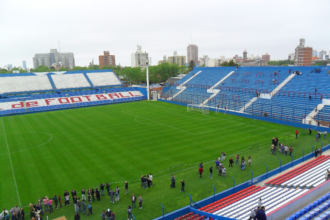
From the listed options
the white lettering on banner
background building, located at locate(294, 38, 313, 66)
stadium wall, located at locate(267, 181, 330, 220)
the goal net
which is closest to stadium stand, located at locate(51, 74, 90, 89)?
the white lettering on banner

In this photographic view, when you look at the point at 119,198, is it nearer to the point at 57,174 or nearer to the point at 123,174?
the point at 123,174

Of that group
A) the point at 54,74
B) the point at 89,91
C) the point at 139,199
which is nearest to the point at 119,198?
the point at 139,199

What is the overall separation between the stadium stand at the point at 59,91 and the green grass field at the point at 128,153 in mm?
13464

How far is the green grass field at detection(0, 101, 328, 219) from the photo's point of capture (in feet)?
62.2

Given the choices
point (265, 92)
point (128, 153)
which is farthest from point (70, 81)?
point (128, 153)

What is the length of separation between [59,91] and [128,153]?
162 feet

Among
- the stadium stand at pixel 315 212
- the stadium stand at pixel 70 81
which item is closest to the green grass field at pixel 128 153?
the stadium stand at pixel 315 212

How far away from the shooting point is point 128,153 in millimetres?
26688

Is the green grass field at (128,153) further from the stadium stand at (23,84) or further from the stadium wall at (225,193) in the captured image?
the stadium stand at (23,84)

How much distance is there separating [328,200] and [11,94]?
2746 inches

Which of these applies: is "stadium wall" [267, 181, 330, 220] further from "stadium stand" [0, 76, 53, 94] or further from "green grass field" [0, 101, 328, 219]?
"stadium stand" [0, 76, 53, 94]

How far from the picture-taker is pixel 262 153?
2609 centimetres

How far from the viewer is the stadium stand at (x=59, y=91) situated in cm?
5722

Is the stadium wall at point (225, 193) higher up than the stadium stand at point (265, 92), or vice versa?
the stadium stand at point (265, 92)
